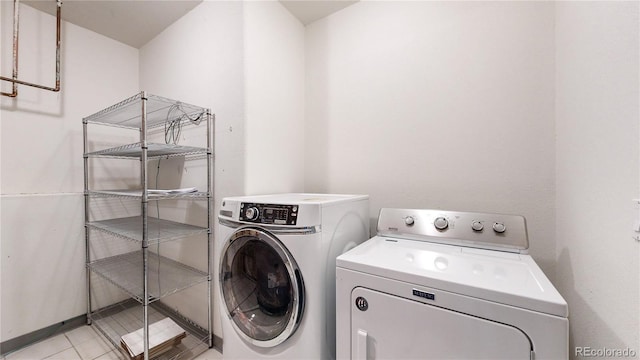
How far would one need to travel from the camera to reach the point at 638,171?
56cm

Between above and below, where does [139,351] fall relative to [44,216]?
below

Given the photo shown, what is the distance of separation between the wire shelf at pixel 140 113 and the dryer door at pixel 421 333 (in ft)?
4.87

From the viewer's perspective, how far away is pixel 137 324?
6.13 ft

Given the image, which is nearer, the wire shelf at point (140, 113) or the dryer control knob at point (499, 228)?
the dryer control knob at point (499, 228)

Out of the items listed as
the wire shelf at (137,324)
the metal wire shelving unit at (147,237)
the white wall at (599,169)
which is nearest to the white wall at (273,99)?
the metal wire shelving unit at (147,237)

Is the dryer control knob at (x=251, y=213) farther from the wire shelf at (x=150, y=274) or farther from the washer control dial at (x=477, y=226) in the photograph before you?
the washer control dial at (x=477, y=226)

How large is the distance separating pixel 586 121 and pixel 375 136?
0.96 metres

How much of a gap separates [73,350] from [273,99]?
7.01 ft

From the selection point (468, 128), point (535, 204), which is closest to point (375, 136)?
point (468, 128)

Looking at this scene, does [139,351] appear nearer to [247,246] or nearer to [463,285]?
[247,246]

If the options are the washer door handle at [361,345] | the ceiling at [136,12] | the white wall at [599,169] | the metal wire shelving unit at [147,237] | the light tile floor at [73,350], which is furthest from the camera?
the ceiling at [136,12]

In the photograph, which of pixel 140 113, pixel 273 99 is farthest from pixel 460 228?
pixel 140 113

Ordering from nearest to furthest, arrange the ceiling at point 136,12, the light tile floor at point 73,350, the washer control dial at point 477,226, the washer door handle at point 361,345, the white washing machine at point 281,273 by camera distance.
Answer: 1. the washer door handle at point 361,345
2. the white washing machine at point 281,273
3. the washer control dial at point 477,226
4. the light tile floor at point 73,350
5. the ceiling at point 136,12

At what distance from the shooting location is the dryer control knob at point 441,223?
115cm
